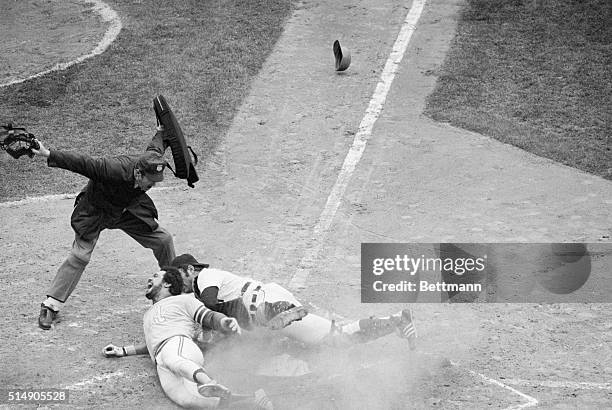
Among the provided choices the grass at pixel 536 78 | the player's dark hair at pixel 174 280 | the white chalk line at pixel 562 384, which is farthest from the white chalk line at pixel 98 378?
the grass at pixel 536 78

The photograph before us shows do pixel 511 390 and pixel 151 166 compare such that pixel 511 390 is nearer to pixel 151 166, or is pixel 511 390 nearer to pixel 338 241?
pixel 338 241

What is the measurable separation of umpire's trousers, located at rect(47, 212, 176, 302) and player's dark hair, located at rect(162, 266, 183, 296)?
2.72 ft

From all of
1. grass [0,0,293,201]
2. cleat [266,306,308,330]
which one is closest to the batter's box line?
cleat [266,306,308,330]

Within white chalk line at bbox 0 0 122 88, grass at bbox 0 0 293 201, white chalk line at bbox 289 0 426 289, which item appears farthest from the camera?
white chalk line at bbox 0 0 122 88

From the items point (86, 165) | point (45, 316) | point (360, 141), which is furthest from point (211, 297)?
point (360, 141)

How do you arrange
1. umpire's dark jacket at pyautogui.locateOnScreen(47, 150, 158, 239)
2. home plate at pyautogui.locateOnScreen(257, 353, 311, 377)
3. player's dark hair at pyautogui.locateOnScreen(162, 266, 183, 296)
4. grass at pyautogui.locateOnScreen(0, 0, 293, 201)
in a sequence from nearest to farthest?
home plate at pyautogui.locateOnScreen(257, 353, 311, 377)
player's dark hair at pyautogui.locateOnScreen(162, 266, 183, 296)
umpire's dark jacket at pyautogui.locateOnScreen(47, 150, 158, 239)
grass at pyautogui.locateOnScreen(0, 0, 293, 201)

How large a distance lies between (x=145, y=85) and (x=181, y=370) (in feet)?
26.9

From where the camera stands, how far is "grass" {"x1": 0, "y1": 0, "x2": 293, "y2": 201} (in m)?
14.2

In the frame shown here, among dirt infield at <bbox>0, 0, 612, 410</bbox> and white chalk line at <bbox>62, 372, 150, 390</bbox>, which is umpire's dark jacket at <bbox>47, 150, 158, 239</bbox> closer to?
dirt infield at <bbox>0, 0, 612, 410</bbox>

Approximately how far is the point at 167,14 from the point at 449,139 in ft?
22.4

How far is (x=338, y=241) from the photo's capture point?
11.6 m

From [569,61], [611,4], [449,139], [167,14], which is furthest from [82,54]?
[611,4]

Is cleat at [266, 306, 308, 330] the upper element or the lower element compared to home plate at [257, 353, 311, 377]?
upper

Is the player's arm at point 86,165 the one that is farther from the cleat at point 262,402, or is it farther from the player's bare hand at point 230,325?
the cleat at point 262,402
